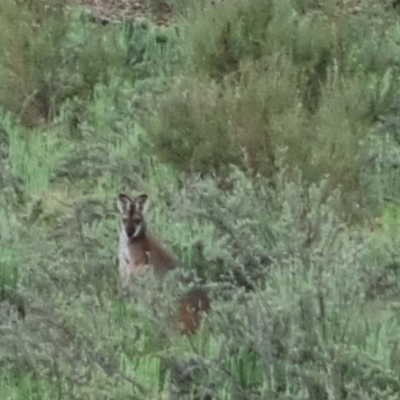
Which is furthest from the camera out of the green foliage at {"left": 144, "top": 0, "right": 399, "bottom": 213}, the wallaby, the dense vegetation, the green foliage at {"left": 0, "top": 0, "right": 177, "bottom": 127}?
the green foliage at {"left": 0, "top": 0, "right": 177, "bottom": 127}

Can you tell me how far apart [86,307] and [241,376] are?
2.32 feet

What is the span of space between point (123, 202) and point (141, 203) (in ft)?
0.29

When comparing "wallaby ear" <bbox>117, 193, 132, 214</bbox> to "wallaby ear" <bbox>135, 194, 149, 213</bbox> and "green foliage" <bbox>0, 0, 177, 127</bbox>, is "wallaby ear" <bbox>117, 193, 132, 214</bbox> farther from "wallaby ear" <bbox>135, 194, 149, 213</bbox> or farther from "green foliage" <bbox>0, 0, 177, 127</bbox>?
"green foliage" <bbox>0, 0, 177, 127</bbox>

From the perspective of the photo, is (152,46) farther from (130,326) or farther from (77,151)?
(130,326)

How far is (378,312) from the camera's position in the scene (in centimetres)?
489

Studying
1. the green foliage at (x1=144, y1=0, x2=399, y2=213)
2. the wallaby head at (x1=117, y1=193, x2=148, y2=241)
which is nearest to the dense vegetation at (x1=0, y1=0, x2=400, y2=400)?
the green foliage at (x1=144, y1=0, x2=399, y2=213)

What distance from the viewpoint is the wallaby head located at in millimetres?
6031

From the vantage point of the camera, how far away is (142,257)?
19.0ft

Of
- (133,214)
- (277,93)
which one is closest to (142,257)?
(133,214)

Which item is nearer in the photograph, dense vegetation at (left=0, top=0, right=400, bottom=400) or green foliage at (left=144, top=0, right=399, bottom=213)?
dense vegetation at (left=0, top=0, right=400, bottom=400)

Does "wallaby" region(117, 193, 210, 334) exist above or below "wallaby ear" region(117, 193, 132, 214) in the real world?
below

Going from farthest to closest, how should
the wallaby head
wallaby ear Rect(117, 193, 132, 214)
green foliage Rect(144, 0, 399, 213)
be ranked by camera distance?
1. green foliage Rect(144, 0, 399, 213)
2. wallaby ear Rect(117, 193, 132, 214)
3. the wallaby head

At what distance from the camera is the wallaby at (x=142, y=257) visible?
17.2ft

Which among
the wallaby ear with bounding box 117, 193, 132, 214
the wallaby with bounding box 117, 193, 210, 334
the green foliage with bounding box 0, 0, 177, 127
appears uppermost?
the wallaby ear with bounding box 117, 193, 132, 214
